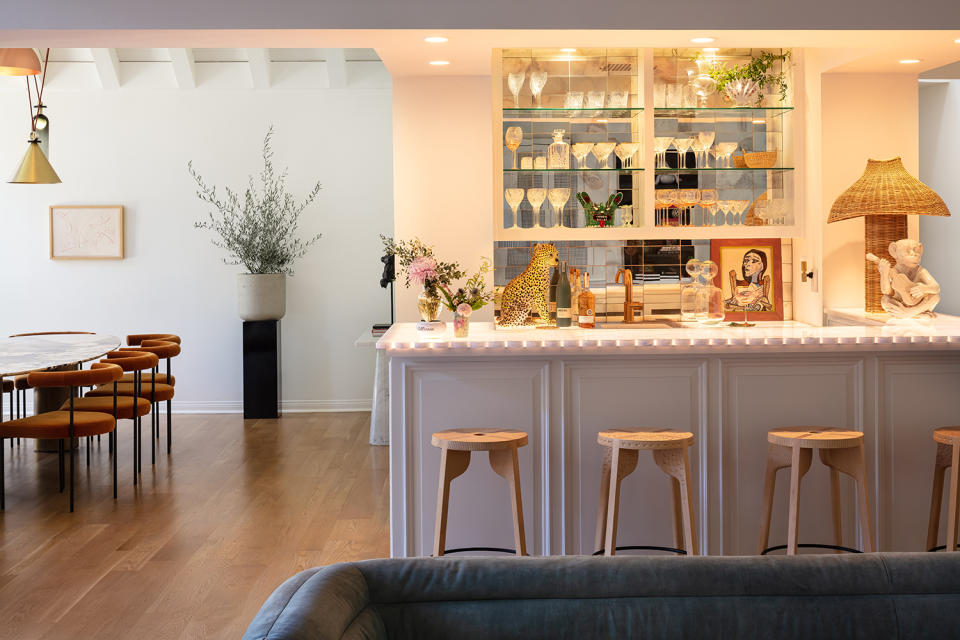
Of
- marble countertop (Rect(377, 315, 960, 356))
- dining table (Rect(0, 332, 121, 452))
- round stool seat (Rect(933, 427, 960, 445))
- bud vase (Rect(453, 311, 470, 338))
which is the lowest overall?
round stool seat (Rect(933, 427, 960, 445))

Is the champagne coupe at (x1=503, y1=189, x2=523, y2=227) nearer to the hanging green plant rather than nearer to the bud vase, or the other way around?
the bud vase

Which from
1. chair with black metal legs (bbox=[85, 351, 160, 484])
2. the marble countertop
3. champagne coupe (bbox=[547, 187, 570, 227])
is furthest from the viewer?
chair with black metal legs (bbox=[85, 351, 160, 484])

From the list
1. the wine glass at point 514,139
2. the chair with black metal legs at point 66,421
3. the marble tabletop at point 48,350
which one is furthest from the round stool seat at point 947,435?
the marble tabletop at point 48,350

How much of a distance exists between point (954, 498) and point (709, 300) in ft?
4.97

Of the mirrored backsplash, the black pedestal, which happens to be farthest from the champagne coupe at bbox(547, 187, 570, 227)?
the black pedestal

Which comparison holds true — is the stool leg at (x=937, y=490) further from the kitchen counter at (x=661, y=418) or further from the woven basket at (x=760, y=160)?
the woven basket at (x=760, y=160)

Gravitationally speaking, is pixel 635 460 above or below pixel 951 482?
above

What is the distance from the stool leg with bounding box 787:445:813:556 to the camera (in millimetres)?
3730

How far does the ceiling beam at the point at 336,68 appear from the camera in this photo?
8.51 meters

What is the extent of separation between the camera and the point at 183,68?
845cm

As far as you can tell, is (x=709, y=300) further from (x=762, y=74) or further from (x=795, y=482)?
(x=795, y=482)

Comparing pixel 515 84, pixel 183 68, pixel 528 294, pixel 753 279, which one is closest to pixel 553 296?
pixel 528 294

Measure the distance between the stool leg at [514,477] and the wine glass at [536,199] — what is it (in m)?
1.55

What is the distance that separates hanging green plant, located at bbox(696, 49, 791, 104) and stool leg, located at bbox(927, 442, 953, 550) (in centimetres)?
205
